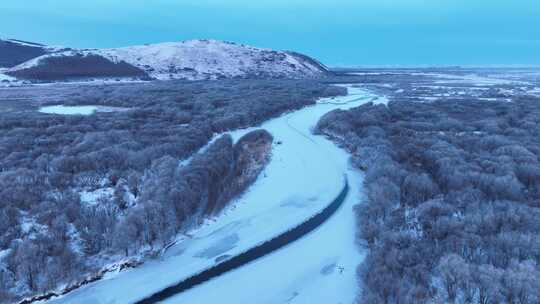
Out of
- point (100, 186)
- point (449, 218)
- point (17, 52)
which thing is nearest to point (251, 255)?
point (449, 218)

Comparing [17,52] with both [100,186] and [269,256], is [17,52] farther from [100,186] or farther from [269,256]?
[269,256]

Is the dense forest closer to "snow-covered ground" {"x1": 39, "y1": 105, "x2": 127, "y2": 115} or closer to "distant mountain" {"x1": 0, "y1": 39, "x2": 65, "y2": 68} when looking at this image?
"snow-covered ground" {"x1": 39, "y1": 105, "x2": 127, "y2": 115}

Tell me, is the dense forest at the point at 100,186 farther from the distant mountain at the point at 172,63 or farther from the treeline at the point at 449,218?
the distant mountain at the point at 172,63

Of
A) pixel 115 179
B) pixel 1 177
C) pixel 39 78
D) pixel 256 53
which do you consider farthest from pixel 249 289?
pixel 256 53

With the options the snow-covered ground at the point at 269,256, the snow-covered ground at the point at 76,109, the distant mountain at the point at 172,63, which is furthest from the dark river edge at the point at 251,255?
the distant mountain at the point at 172,63

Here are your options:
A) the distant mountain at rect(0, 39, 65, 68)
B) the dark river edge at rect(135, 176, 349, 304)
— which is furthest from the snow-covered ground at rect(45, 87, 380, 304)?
the distant mountain at rect(0, 39, 65, 68)

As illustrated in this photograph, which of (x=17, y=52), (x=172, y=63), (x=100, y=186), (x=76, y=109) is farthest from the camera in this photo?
(x=17, y=52)
